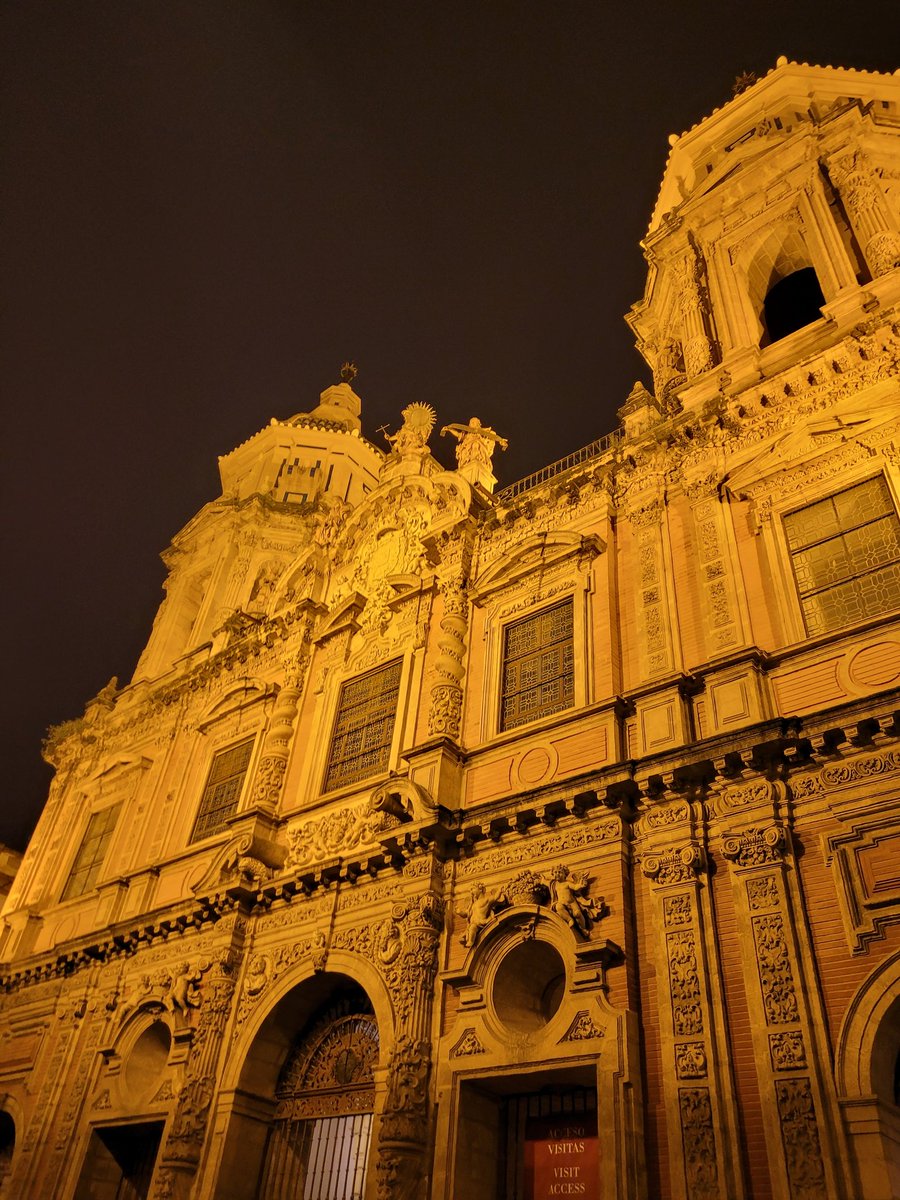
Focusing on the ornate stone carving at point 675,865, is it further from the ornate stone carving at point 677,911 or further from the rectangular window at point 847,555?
the rectangular window at point 847,555

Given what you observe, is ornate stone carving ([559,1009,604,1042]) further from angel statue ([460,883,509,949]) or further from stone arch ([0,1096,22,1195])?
stone arch ([0,1096,22,1195])

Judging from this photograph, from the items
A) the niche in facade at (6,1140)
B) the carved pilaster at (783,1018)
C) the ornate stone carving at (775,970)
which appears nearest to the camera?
the carved pilaster at (783,1018)

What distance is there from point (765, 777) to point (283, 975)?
803 centimetres

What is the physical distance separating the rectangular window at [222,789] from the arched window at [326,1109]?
5125 millimetres

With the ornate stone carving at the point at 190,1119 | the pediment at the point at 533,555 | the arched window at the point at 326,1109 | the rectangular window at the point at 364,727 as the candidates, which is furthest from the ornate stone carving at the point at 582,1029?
the pediment at the point at 533,555

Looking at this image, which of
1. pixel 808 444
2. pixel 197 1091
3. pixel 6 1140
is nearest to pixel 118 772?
pixel 6 1140

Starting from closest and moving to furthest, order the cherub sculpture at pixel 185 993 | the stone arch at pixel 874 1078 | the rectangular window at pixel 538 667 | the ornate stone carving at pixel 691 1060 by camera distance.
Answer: the stone arch at pixel 874 1078 → the ornate stone carving at pixel 691 1060 → the rectangular window at pixel 538 667 → the cherub sculpture at pixel 185 993

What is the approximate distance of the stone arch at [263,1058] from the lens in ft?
41.5

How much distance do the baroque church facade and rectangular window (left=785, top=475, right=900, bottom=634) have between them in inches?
1.9

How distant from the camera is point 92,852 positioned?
69.9 ft

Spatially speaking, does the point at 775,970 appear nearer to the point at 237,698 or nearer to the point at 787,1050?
the point at 787,1050

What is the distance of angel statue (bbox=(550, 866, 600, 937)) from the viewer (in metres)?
10.4

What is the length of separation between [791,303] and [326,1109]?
1641 cm

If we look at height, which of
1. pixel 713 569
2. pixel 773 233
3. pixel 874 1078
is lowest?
pixel 874 1078
